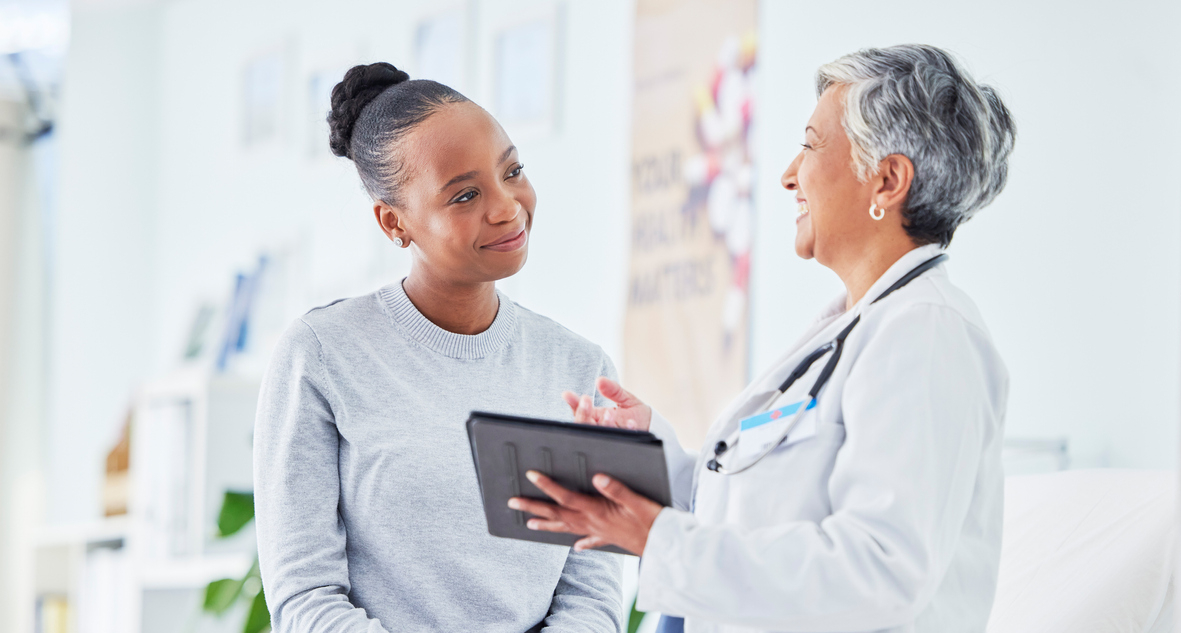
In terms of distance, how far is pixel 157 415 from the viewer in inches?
159

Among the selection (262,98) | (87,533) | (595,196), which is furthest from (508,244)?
(87,533)

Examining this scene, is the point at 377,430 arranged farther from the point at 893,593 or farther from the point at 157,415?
the point at 157,415

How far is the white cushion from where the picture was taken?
1425 millimetres

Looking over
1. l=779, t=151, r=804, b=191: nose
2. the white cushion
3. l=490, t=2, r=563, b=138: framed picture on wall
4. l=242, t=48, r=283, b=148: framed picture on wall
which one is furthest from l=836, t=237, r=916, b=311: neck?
l=242, t=48, r=283, b=148: framed picture on wall

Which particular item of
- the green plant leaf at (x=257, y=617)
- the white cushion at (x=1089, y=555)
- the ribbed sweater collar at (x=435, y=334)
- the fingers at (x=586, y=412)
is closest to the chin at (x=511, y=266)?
the ribbed sweater collar at (x=435, y=334)

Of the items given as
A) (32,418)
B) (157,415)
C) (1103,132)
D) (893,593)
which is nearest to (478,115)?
(893,593)

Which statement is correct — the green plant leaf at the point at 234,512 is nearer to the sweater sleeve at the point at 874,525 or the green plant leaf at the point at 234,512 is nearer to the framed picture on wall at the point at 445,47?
the framed picture on wall at the point at 445,47

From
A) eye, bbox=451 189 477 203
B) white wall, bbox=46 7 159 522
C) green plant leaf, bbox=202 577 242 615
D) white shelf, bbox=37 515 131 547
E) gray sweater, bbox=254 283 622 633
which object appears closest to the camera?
gray sweater, bbox=254 283 622 633

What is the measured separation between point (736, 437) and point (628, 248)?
171 cm

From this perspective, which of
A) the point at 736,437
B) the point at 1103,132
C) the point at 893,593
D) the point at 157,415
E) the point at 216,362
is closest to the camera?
the point at 893,593

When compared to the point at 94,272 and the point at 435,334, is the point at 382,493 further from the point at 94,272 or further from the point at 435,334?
the point at 94,272

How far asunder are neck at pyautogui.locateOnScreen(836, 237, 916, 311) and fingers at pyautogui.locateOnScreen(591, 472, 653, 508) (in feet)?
1.22

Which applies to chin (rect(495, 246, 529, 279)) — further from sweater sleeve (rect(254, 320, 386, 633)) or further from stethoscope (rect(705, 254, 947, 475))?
stethoscope (rect(705, 254, 947, 475))

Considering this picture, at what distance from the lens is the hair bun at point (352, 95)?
1.51 m
